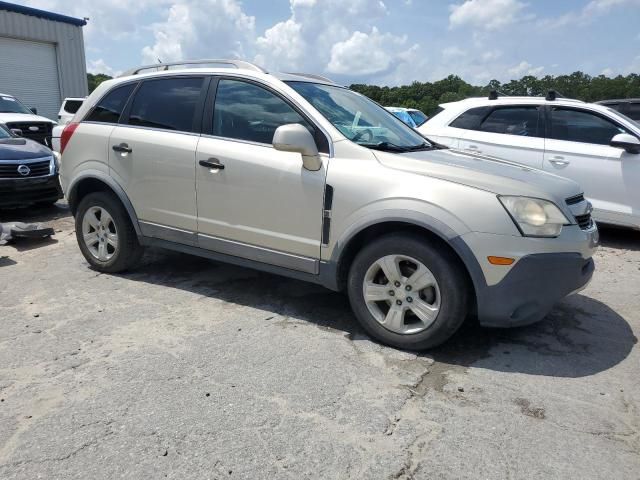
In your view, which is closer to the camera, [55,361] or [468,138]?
[55,361]

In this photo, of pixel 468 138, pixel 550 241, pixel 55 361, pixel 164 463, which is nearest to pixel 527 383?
pixel 550 241

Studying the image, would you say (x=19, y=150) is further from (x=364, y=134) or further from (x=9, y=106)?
(x=9, y=106)

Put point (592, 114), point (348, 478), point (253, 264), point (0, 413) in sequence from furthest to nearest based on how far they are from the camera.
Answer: point (592, 114), point (253, 264), point (0, 413), point (348, 478)

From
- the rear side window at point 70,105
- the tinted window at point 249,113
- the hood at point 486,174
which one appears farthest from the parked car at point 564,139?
the rear side window at point 70,105

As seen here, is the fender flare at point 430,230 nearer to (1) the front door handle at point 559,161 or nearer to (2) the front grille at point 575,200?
(2) the front grille at point 575,200

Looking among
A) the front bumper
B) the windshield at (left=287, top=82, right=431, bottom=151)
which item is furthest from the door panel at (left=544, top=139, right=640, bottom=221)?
Answer: the front bumper

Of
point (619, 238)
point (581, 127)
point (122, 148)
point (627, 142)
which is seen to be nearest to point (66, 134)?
point (122, 148)

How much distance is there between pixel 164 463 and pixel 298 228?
1.84 metres

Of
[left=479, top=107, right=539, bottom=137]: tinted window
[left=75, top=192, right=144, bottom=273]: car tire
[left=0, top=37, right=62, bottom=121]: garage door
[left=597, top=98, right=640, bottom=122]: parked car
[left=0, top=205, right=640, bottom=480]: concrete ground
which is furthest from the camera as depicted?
[left=0, top=37, right=62, bottom=121]: garage door

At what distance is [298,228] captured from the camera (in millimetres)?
3783

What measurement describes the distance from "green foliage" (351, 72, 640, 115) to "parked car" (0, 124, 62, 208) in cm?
638

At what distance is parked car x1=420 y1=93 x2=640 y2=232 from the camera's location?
243 inches

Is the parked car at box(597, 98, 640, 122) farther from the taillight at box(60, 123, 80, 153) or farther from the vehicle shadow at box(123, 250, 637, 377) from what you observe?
the taillight at box(60, 123, 80, 153)

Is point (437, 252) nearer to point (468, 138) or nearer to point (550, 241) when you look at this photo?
point (550, 241)
